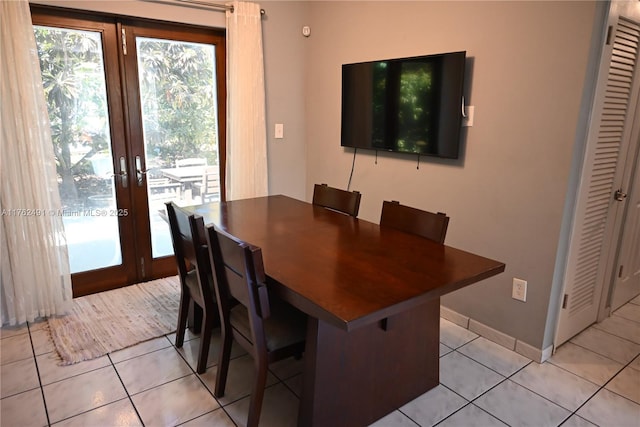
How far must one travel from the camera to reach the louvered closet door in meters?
2.21

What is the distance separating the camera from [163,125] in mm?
3346

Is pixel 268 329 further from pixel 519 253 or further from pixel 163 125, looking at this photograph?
pixel 163 125

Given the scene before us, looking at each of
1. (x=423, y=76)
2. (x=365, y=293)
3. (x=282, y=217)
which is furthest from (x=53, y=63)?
(x=365, y=293)

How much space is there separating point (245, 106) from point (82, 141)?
1244mm

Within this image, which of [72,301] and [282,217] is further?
[72,301]

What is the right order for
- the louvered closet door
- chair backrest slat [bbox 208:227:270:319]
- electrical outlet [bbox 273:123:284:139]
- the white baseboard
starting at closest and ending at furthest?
chair backrest slat [bbox 208:227:270:319] < the louvered closet door < the white baseboard < electrical outlet [bbox 273:123:284:139]

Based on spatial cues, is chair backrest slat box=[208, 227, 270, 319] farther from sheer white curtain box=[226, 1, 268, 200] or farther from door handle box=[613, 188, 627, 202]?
door handle box=[613, 188, 627, 202]

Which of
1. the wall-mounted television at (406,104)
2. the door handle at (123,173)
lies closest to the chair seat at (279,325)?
the wall-mounted television at (406,104)

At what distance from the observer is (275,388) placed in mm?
2125

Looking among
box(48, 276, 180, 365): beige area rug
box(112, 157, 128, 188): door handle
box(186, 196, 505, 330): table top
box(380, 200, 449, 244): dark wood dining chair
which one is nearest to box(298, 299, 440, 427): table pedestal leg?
box(186, 196, 505, 330): table top

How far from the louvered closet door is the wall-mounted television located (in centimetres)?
74

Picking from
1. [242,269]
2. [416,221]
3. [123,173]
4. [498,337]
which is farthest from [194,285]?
[498,337]

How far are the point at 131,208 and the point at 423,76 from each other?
2.40m

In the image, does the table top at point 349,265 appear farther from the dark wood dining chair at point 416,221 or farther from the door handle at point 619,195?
the door handle at point 619,195
